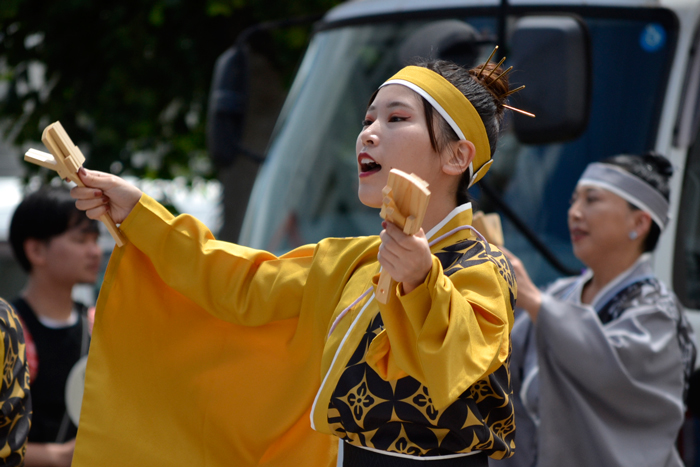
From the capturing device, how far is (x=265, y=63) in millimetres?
5969

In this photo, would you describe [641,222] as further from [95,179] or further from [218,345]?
[95,179]

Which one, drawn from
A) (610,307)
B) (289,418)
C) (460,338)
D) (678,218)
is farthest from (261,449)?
(678,218)

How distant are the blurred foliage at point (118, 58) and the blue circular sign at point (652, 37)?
292 cm

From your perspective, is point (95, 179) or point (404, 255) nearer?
point (404, 255)

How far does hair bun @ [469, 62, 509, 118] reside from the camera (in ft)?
6.12

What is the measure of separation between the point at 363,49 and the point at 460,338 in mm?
2726

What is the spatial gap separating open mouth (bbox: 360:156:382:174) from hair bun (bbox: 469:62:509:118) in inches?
12.8

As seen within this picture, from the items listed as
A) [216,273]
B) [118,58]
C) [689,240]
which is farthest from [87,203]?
[118,58]

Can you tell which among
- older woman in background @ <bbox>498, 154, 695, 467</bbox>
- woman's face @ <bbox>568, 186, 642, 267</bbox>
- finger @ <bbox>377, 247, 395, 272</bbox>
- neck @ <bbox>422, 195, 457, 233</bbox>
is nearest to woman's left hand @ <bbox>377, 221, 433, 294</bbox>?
finger @ <bbox>377, 247, 395, 272</bbox>

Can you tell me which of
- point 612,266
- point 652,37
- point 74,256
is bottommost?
point 74,256

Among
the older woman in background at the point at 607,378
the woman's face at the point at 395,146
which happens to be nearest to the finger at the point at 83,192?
the woman's face at the point at 395,146

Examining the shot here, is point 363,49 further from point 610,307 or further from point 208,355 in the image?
point 208,355

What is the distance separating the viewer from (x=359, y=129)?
3.79 metres

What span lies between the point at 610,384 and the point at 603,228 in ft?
1.82
